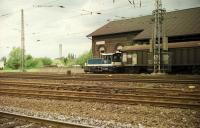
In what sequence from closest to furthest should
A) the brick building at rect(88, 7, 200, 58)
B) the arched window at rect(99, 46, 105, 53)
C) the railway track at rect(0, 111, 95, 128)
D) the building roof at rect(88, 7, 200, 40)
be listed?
Result: the railway track at rect(0, 111, 95, 128) → the brick building at rect(88, 7, 200, 58) → the building roof at rect(88, 7, 200, 40) → the arched window at rect(99, 46, 105, 53)

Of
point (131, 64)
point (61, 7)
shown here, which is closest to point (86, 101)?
point (61, 7)

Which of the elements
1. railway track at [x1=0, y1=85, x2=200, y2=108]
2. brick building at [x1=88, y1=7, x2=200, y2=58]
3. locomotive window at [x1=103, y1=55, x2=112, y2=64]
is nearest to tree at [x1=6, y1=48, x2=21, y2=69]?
brick building at [x1=88, y1=7, x2=200, y2=58]

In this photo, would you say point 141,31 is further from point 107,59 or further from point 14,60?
point 14,60

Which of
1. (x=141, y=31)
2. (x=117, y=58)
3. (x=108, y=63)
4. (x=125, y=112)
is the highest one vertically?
(x=141, y=31)

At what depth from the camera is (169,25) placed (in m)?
43.7

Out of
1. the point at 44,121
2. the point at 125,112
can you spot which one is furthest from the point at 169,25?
the point at 44,121

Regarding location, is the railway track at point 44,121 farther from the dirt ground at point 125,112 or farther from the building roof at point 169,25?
the building roof at point 169,25

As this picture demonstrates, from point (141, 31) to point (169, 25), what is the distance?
20.5ft

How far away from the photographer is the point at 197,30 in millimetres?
37812

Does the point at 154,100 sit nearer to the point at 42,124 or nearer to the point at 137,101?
the point at 137,101

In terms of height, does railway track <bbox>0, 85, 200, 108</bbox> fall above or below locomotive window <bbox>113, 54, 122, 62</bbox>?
below

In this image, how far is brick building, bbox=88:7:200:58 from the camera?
39719 mm

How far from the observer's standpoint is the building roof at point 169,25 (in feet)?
131

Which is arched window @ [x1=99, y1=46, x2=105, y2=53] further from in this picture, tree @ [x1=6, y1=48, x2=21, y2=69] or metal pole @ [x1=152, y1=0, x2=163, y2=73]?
tree @ [x1=6, y1=48, x2=21, y2=69]
